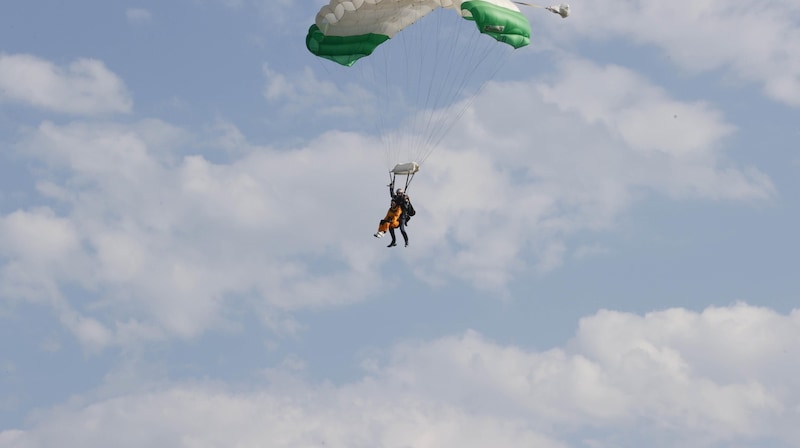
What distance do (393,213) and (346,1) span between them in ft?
19.4

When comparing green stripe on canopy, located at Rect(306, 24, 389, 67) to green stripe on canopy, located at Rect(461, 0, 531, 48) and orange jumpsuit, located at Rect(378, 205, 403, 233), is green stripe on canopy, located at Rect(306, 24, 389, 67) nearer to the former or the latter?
green stripe on canopy, located at Rect(461, 0, 531, 48)

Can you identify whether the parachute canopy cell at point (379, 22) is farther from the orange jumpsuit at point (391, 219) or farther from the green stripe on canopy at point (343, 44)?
the orange jumpsuit at point (391, 219)

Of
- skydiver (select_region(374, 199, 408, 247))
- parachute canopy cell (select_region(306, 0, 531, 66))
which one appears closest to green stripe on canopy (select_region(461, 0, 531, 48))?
parachute canopy cell (select_region(306, 0, 531, 66))

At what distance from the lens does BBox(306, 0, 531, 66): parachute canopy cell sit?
46.4 meters

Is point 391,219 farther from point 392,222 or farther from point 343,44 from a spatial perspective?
point 343,44

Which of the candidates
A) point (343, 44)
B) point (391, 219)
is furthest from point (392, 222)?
point (343, 44)

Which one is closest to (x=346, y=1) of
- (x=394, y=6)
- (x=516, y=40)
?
(x=394, y=6)

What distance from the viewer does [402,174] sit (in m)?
48.4

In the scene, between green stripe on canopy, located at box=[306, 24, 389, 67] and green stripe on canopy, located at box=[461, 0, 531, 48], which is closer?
green stripe on canopy, located at box=[461, 0, 531, 48]

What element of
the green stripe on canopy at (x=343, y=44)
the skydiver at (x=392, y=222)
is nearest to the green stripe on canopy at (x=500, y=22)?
the green stripe on canopy at (x=343, y=44)

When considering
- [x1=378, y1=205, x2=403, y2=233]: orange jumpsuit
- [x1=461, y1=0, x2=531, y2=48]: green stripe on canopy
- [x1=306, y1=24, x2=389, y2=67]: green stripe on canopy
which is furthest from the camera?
[x1=306, y1=24, x2=389, y2=67]: green stripe on canopy

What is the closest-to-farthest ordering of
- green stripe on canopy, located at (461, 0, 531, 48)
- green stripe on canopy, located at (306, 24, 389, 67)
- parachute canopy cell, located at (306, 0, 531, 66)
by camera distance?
green stripe on canopy, located at (461, 0, 531, 48) → parachute canopy cell, located at (306, 0, 531, 66) → green stripe on canopy, located at (306, 24, 389, 67)

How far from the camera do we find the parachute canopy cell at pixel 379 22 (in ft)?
152

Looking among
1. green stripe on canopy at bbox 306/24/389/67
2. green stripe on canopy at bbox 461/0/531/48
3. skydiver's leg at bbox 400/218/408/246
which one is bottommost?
skydiver's leg at bbox 400/218/408/246
